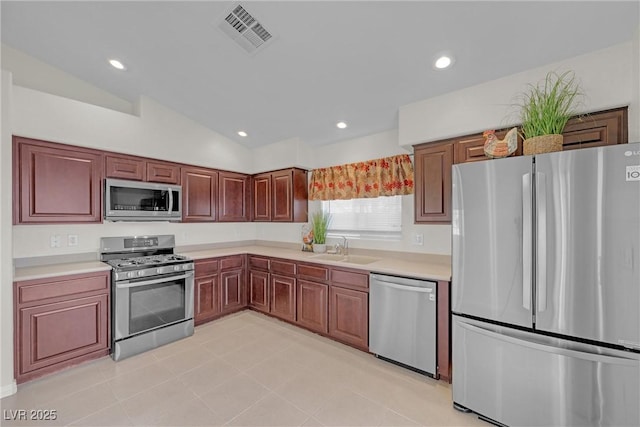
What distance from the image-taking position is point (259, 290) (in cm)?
372

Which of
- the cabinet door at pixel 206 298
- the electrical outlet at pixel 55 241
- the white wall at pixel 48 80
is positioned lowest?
the cabinet door at pixel 206 298

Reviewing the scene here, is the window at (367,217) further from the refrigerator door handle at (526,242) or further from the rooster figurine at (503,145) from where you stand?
the refrigerator door handle at (526,242)

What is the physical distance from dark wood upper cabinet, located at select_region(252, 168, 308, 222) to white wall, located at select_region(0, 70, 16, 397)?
2.64 m

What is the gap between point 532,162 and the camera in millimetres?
1658

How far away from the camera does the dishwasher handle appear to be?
7.47 ft

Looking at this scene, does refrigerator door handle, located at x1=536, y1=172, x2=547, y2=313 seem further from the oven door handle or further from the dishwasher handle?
the oven door handle

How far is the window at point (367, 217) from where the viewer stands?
3.32 metres

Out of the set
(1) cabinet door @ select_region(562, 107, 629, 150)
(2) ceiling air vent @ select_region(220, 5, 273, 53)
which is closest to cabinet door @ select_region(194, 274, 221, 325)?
(2) ceiling air vent @ select_region(220, 5, 273, 53)

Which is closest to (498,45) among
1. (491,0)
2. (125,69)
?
(491,0)

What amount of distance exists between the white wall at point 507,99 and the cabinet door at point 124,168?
3.02 metres

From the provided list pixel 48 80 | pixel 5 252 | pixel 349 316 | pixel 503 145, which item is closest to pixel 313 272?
pixel 349 316

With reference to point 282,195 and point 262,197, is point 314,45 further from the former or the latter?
point 262,197

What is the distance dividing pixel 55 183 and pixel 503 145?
3.91 m

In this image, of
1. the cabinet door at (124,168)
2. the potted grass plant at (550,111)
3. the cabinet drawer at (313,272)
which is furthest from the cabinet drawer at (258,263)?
the potted grass plant at (550,111)
